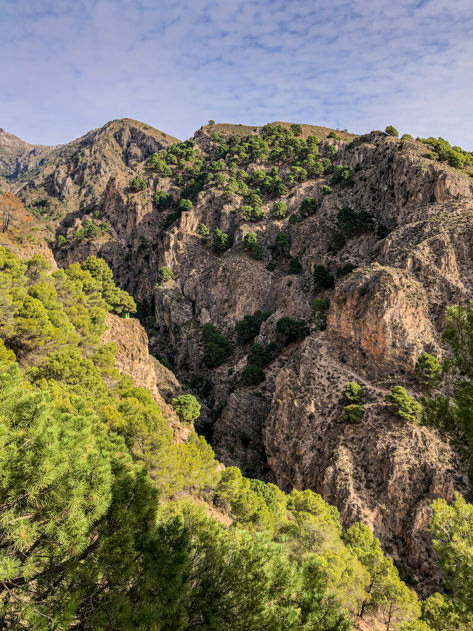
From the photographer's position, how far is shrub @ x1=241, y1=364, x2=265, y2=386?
51.5m

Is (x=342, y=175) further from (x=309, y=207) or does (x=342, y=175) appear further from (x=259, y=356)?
(x=259, y=356)

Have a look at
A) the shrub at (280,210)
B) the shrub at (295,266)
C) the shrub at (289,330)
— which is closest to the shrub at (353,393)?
the shrub at (289,330)

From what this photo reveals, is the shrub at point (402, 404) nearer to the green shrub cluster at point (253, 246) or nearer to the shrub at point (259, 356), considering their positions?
the shrub at point (259, 356)

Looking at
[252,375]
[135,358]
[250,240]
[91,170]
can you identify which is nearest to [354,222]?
[250,240]

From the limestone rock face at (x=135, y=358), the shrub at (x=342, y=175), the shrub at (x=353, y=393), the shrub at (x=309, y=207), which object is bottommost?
the limestone rock face at (x=135, y=358)

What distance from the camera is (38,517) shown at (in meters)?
7.00

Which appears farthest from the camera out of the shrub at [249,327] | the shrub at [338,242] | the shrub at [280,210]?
the shrub at [280,210]

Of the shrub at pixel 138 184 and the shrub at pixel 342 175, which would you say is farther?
the shrub at pixel 138 184

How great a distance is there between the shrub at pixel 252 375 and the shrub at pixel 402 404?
67.6 feet

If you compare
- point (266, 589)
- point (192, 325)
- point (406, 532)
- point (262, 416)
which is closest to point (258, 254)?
point (192, 325)

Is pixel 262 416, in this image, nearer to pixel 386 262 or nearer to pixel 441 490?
pixel 441 490

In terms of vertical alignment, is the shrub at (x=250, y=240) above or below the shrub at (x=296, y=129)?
below

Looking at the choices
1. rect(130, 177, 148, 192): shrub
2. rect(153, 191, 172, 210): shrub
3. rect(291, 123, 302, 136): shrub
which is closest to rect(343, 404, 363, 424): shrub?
rect(153, 191, 172, 210): shrub

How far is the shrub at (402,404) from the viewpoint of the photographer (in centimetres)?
3438
